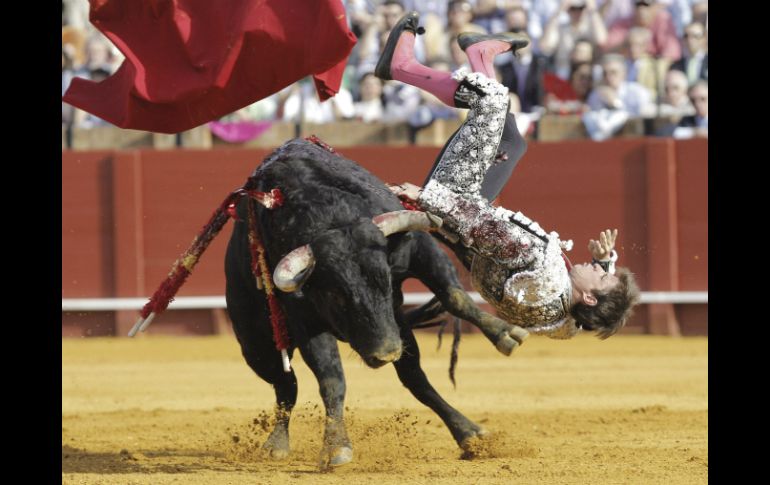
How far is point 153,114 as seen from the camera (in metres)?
4.88

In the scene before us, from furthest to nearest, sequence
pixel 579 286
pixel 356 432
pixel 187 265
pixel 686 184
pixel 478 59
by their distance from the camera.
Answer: pixel 686 184 → pixel 356 432 → pixel 187 265 → pixel 478 59 → pixel 579 286

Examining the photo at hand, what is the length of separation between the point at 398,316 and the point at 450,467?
589mm

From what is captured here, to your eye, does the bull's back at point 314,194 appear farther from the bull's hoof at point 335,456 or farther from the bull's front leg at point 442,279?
the bull's hoof at point 335,456

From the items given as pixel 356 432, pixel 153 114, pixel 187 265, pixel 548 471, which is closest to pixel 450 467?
pixel 548 471

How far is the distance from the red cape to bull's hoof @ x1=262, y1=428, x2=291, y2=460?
1272mm

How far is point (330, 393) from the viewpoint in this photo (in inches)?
179

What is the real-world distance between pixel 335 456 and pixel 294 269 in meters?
0.73

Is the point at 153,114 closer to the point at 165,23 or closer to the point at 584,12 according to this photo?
the point at 165,23

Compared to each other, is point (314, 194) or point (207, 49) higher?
point (207, 49)

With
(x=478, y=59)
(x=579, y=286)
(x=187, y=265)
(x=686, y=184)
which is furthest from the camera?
(x=686, y=184)

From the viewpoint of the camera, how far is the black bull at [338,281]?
4156 mm

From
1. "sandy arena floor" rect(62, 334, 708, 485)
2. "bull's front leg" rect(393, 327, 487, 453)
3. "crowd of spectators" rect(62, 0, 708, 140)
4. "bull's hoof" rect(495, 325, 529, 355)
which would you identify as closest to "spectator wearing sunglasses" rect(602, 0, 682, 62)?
"crowd of spectators" rect(62, 0, 708, 140)

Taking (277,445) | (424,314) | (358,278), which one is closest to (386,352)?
(358,278)

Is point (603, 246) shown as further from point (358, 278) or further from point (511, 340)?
point (358, 278)
